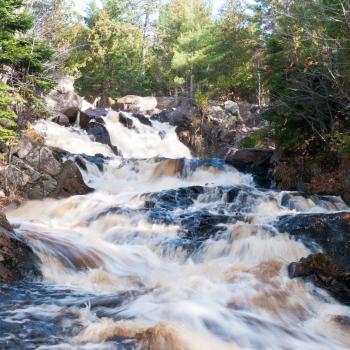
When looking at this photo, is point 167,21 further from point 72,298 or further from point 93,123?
point 72,298

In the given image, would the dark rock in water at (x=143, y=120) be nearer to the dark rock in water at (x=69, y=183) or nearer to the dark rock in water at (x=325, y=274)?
the dark rock in water at (x=69, y=183)

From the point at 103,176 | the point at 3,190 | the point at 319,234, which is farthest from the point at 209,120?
the point at 319,234

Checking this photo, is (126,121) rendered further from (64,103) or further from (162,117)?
(64,103)

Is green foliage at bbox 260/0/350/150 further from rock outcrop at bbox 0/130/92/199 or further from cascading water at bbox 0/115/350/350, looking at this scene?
rock outcrop at bbox 0/130/92/199

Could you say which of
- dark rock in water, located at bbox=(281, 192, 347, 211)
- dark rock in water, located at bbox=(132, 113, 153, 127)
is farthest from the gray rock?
dark rock in water, located at bbox=(132, 113, 153, 127)

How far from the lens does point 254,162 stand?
53.7ft

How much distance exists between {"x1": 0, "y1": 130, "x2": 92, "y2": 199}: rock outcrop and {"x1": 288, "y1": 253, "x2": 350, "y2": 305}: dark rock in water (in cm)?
769

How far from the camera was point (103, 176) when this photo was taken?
15.1 metres

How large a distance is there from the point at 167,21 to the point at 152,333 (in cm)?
3444

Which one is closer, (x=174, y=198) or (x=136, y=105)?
(x=174, y=198)

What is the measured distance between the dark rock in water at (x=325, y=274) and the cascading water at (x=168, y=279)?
0.60ft

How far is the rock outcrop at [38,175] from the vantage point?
12117 mm

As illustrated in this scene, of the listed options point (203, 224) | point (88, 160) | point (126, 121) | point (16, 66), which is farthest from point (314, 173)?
point (126, 121)

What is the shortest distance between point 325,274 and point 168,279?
2475 millimetres
